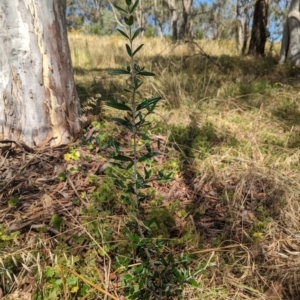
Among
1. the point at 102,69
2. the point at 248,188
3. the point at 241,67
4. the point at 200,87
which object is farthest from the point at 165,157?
the point at 102,69

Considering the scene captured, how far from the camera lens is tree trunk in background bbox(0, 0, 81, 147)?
1.86 m

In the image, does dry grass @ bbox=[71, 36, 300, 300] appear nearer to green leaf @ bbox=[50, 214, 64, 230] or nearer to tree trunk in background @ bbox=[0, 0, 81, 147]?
green leaf @ bbox=[50, 214, 64, 230]

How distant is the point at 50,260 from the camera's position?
1.32 m

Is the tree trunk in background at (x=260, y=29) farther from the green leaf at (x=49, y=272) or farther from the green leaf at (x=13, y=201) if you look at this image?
the green leaf at (x=49, y=272)

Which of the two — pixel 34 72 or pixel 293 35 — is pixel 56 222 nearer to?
pixel 34 72

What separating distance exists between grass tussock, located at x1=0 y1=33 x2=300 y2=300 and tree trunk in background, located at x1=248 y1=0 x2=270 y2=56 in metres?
3.42

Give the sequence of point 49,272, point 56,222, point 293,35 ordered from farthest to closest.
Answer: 1. point 293,35
2. point 56,222
3. point 49,272

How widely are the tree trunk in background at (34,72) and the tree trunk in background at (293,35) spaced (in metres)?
3.95

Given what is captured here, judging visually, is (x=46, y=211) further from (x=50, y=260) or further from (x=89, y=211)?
(x=50, y=260)

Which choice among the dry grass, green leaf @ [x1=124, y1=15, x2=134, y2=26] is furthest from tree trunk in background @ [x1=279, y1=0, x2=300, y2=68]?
green leaf @ [x1=124, y1=15, x2=134, y2=26]

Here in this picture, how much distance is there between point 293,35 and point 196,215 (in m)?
4.29

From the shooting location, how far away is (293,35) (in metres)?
4.73

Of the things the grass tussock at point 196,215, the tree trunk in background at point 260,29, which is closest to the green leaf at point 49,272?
the grass tussock at point 196,215

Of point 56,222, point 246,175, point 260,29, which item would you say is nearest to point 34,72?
point 56,222
